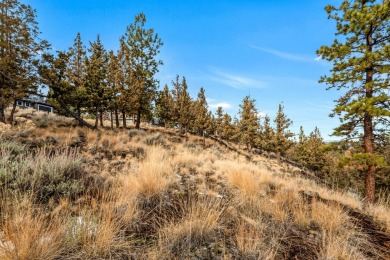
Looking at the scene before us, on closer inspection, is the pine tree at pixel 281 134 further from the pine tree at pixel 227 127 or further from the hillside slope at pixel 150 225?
the hillside slope at pixel 150 225

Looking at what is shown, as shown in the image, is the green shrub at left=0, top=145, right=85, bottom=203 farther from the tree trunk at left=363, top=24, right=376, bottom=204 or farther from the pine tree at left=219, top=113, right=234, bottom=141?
the pine tree at left=219, top=113, right=234, bottom=141

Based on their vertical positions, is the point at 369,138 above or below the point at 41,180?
above

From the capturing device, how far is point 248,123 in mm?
41469

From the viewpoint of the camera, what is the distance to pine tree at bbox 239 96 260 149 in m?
40.9

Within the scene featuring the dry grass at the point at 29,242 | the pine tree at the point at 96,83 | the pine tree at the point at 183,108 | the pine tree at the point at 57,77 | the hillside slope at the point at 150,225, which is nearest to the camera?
the dry grass at the point at 29,242

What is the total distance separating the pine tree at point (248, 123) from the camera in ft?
134

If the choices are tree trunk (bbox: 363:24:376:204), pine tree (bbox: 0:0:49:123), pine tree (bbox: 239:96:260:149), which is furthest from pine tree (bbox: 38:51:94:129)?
pine tree (bbox: 239:96:260:149)

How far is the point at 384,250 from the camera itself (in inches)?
125

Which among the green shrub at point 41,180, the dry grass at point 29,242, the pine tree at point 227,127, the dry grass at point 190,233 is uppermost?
the pine tree at point 227,127

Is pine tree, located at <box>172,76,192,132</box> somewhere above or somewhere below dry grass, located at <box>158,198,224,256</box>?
above

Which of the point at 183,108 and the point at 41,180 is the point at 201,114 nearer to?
the point at 183,108

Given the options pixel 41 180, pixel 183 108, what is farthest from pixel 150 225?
pixel 183 108

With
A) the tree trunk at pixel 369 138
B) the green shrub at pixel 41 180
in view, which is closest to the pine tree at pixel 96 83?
the green shrub at pixel 41 180

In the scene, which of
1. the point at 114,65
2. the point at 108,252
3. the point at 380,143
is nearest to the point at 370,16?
the point at 380,143
